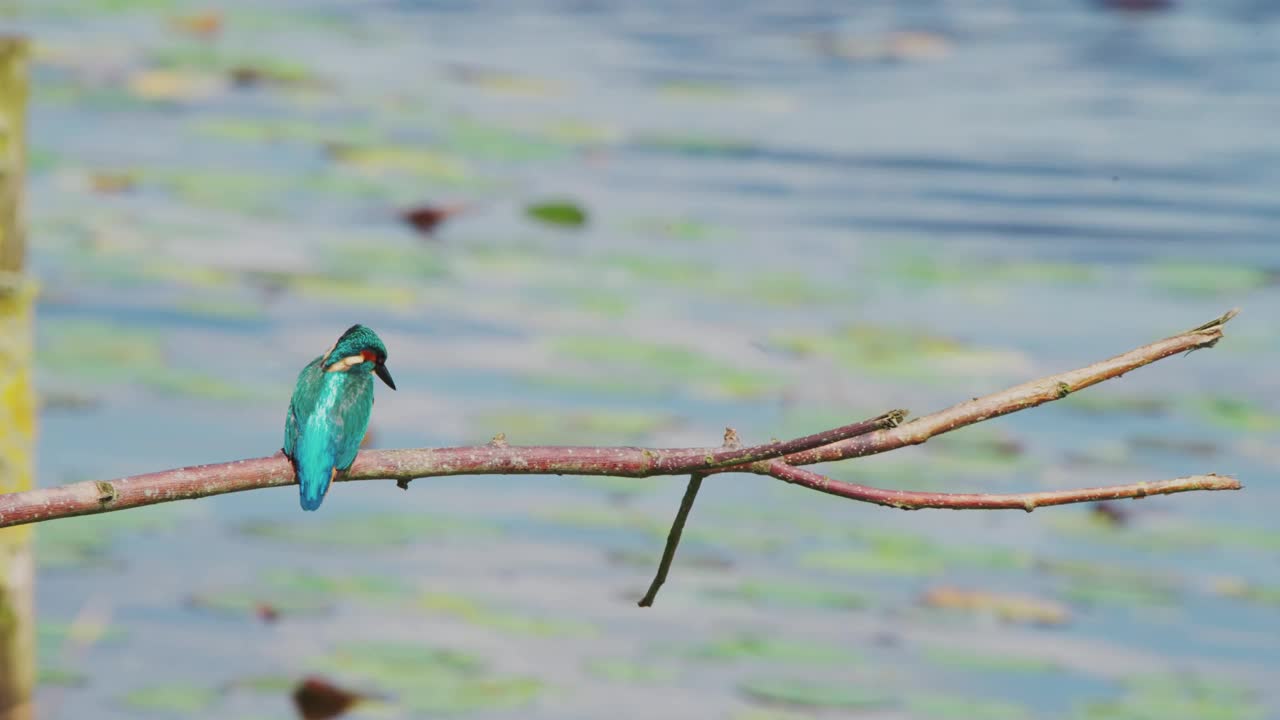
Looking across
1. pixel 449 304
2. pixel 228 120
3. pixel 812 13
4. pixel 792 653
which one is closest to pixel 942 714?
pixel 792 653

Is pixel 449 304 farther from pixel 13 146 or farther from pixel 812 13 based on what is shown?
pixel 812 13

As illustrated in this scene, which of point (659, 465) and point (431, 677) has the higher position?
point (659, 465)

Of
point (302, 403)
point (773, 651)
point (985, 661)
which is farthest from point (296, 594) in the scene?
point (302, 403)

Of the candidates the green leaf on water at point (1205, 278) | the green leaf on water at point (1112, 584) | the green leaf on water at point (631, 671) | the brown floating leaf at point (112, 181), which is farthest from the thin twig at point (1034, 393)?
the brown floating leaf at point (112, 181)

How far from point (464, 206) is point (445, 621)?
442 cm

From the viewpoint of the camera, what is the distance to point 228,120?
11117 mm

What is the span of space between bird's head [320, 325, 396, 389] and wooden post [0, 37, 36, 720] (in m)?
1.76

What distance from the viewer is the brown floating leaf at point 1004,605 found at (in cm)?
503

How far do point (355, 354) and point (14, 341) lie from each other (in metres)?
1.83

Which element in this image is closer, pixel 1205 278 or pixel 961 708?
pixel 961 708

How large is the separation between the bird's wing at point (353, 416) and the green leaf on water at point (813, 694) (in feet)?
8.02

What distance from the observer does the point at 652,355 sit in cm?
698

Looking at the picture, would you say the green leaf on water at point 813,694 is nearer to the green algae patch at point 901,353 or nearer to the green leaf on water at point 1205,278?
the green algae patch at point 901,353

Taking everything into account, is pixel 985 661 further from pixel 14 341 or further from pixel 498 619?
pixel 14 341
